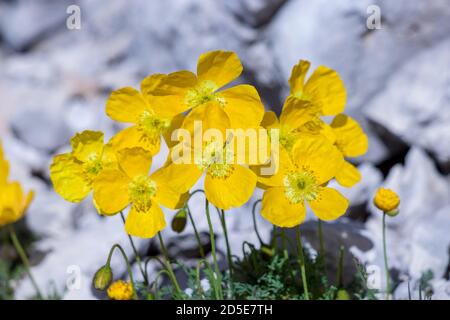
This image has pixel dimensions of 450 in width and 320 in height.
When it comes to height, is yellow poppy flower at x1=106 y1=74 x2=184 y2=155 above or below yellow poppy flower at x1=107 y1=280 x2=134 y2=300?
above

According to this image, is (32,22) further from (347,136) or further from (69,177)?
(347,136)

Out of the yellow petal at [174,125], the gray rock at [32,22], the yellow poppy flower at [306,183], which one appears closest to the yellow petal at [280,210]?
the yellow poppy flower at [306,183]

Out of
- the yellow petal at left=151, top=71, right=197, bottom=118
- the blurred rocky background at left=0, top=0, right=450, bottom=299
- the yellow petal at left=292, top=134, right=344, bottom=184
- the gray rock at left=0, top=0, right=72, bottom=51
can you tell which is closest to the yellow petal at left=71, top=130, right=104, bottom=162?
the yellow petal at left=151, top=71, right=197, bottom=118

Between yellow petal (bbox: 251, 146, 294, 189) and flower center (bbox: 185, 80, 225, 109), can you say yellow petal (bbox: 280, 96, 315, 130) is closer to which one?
yellow petal (bbox: 251, 146, 294, 189)

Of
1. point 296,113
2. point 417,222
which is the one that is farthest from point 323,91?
point 417,222

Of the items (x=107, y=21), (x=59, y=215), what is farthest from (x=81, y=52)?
(x=59, y=215)

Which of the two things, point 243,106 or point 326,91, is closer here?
point 243,106
